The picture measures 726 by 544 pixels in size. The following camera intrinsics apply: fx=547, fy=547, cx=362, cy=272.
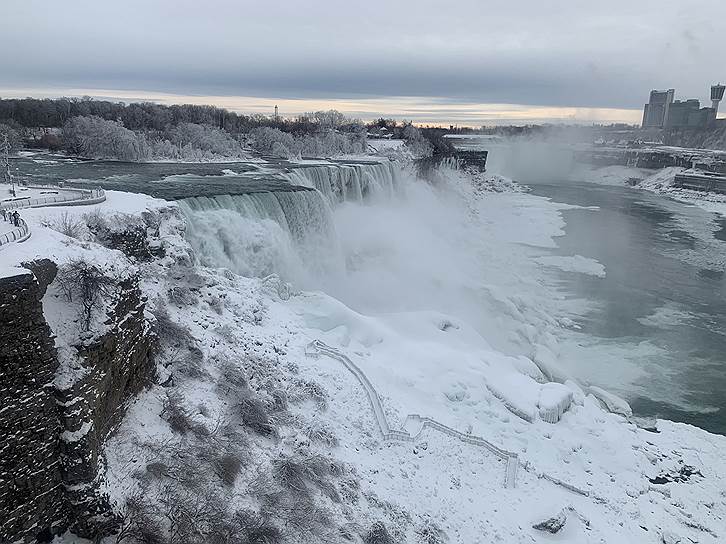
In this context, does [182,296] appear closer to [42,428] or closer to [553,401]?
[42,428]

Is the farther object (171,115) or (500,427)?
(171,115)

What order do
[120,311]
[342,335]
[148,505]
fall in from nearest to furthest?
[148,505], [120,311], [342,335]

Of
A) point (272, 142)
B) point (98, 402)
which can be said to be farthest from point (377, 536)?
point (272, 142)

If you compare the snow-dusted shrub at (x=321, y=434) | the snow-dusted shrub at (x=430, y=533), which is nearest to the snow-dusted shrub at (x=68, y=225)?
the snow-dusted shrub at (x=321, y=434)

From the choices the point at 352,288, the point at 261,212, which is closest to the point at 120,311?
the point at 261,212

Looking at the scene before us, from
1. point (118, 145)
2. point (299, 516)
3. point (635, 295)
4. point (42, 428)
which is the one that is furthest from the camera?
point (118, 145)

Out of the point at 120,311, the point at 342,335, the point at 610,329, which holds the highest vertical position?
the point at 120,311

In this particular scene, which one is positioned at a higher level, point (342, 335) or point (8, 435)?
point (8, 435)

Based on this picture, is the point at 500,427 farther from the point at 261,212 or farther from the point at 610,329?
the point at 261,212

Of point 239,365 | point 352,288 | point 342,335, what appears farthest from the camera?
point 352,288
